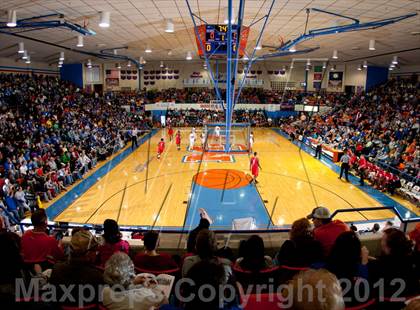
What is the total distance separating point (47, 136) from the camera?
15781 millimetres

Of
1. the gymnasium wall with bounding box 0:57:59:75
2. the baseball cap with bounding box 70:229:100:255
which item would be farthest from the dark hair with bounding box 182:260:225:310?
the gymnasium wall with bounding box 0:57:59:75

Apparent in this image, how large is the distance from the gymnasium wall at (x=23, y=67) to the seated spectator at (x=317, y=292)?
2618cm

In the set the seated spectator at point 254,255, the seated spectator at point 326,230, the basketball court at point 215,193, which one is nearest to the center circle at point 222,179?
the basketball court at point 215,193

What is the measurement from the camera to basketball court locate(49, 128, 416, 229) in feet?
32.1

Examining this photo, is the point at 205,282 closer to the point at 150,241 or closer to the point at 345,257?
the point at 345,257

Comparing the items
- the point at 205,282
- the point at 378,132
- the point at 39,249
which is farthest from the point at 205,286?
the point at 378,132

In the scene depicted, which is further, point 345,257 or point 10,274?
point 345,257

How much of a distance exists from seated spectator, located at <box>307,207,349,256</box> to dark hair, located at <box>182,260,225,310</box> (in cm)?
174

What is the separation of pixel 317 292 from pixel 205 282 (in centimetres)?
64

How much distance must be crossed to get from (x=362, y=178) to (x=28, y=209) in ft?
40.4

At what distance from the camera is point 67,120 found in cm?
2033

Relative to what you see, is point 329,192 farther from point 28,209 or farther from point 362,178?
point 28,209

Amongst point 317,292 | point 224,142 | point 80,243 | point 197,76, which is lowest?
point 224,142

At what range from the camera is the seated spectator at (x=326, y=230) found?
11.4 feet
